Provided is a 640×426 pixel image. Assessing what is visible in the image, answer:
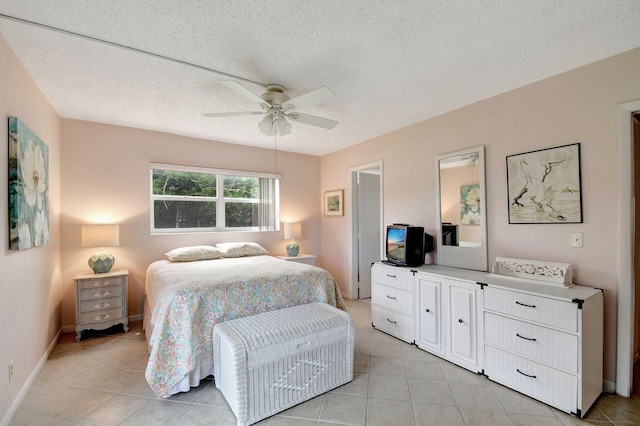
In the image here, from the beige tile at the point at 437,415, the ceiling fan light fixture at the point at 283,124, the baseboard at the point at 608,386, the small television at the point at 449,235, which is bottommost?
the beige tile at the point at 437,415

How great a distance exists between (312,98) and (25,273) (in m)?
2.61

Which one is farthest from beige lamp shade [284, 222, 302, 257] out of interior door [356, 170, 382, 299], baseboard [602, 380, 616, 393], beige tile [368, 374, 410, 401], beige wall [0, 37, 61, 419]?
baseboard [602, 380, 616, 393]

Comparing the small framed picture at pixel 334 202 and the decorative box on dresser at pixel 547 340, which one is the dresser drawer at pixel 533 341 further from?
the small framed picture at pixel 334 202

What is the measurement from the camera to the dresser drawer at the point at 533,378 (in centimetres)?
191

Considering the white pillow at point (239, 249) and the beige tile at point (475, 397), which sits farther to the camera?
the white pillow at point (239, 249)

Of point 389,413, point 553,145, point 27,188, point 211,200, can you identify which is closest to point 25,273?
point 27,188

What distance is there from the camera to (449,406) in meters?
2.03

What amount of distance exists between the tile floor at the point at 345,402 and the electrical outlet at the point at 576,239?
1.12m

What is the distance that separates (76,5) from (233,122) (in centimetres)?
196

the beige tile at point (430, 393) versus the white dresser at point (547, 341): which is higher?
the white dresser at point (547, 341)

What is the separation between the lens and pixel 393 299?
322cm

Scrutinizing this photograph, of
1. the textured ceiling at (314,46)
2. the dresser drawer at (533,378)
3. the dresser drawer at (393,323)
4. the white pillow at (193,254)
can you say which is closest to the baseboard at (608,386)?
the dresser drawer at (533,378)

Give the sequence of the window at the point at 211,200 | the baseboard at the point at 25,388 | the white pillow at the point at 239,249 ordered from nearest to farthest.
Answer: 1. the baseboard at the point at 25,388
2. the white pillow at the point at 239,249
3. the window at the point at 211,200

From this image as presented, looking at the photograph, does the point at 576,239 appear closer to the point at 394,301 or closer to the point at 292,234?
the point at 394,301
